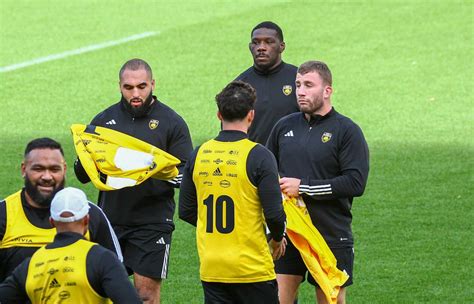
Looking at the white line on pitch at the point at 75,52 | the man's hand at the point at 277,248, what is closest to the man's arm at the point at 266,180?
the man's hand at the point at 277,248

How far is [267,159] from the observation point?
24.7 ft

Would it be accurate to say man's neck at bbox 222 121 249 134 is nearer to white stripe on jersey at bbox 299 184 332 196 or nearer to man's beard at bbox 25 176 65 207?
white stripe on jersey at bbox 299 184 332 196

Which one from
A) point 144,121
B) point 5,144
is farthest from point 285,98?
point 5,144

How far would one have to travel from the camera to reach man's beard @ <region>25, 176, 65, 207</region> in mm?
Result: 6879

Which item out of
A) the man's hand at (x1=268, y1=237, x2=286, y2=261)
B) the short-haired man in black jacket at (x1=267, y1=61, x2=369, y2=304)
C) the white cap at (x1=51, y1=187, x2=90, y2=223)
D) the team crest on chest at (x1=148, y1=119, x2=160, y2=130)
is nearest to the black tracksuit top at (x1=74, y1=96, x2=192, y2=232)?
the team crest on chest at (x1=148, y1=119, x2=160, y2=130)

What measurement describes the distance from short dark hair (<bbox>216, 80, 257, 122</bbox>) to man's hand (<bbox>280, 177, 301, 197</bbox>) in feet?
3.17

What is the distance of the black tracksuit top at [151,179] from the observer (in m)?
9.04

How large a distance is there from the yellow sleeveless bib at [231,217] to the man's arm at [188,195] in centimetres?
11

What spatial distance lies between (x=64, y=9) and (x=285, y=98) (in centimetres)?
1845

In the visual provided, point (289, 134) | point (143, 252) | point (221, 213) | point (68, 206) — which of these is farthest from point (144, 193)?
point (68, 206)

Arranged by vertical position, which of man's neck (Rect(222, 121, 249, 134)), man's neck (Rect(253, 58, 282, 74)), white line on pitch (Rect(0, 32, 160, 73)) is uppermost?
white line on pitch (Rect(0, 32, 160, 73))

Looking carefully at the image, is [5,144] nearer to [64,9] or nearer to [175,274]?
[175,274]

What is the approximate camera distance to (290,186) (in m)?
8.40

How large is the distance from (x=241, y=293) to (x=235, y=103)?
120cm
